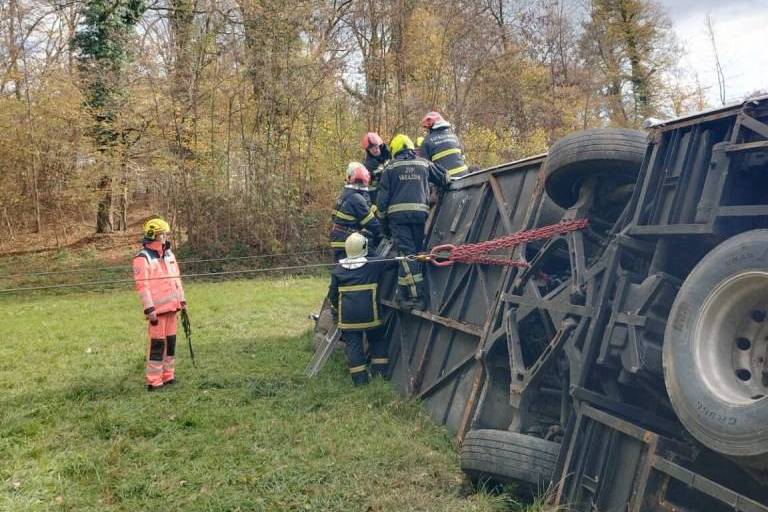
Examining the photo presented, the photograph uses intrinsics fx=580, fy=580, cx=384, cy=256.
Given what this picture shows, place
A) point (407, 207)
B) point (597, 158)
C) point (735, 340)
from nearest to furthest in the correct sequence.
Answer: point (735, 340) → point (597, 158) → point (407, 207)

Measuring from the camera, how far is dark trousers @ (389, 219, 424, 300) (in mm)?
5934

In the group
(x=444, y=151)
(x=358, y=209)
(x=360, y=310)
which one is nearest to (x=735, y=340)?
(x=360, y=310)

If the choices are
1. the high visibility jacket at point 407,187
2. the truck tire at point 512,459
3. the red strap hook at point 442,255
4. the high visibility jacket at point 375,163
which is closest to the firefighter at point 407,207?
the high visibility jacket at point 407,187

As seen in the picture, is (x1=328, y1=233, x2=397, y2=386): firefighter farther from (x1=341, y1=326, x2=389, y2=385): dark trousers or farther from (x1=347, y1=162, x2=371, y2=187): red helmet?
(x1=347, y1=162, x2=371, y2=187): red helmet

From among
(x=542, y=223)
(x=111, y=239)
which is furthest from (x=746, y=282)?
(x=111, y=239)

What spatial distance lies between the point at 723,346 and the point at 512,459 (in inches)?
55.1

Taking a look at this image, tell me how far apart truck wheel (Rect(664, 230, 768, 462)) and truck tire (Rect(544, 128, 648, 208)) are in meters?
1.22

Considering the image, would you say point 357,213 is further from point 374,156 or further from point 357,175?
point 374,156

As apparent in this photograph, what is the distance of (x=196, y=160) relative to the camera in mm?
17500

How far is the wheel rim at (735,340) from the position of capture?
258 centimetres

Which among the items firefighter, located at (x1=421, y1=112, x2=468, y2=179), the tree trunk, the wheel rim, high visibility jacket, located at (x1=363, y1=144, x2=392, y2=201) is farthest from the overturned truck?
the tree trunk

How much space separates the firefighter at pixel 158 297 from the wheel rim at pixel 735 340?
533 centimetres

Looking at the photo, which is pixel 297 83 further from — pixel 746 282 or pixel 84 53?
pixel 746 282

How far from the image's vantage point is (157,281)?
21.1 feet
